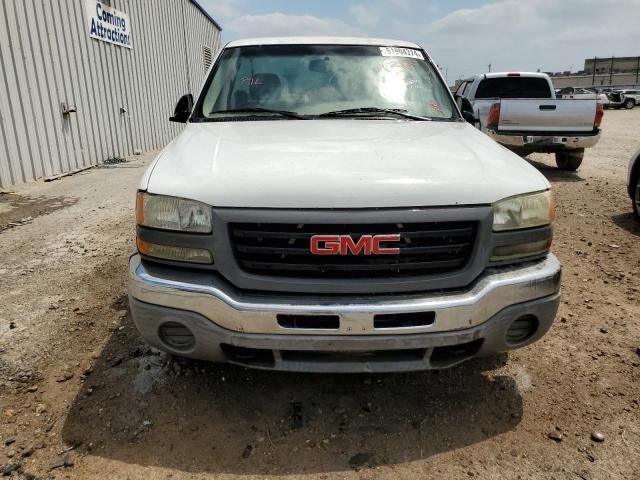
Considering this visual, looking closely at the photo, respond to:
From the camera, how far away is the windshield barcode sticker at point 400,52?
394 centimetres

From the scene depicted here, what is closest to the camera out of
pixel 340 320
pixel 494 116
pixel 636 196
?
pixel 340 320

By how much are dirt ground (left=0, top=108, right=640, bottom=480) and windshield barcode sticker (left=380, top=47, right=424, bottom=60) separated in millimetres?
2272

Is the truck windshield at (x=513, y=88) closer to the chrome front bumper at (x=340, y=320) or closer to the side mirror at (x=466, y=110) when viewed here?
the side mirror at (x=466, y=110)

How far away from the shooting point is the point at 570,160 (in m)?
9.98

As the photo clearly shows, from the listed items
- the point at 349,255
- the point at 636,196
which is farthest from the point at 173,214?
the point at 636,196

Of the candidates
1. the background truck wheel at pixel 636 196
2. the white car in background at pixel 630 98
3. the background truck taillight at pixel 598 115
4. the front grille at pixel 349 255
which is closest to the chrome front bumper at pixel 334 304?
the front grille at pixel 349 255

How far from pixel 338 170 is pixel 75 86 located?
9.12m

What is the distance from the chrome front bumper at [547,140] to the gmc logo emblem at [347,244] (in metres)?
7.60

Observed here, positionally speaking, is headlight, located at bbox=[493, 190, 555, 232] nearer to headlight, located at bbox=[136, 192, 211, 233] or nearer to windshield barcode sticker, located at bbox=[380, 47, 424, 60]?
headlight, located at bbox=[136, 192, 211, 233]

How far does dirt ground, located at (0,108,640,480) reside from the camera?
7.47 feet

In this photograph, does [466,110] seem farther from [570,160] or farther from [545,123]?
[570,160]

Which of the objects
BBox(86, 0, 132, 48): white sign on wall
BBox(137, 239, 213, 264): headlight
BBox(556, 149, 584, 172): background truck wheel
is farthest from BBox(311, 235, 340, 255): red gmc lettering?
BBox(86, 0, 132, 48): white sign on wall

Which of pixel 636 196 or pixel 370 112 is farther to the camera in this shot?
pixel 636 196

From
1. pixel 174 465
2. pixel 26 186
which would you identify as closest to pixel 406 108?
pixel 174 465
